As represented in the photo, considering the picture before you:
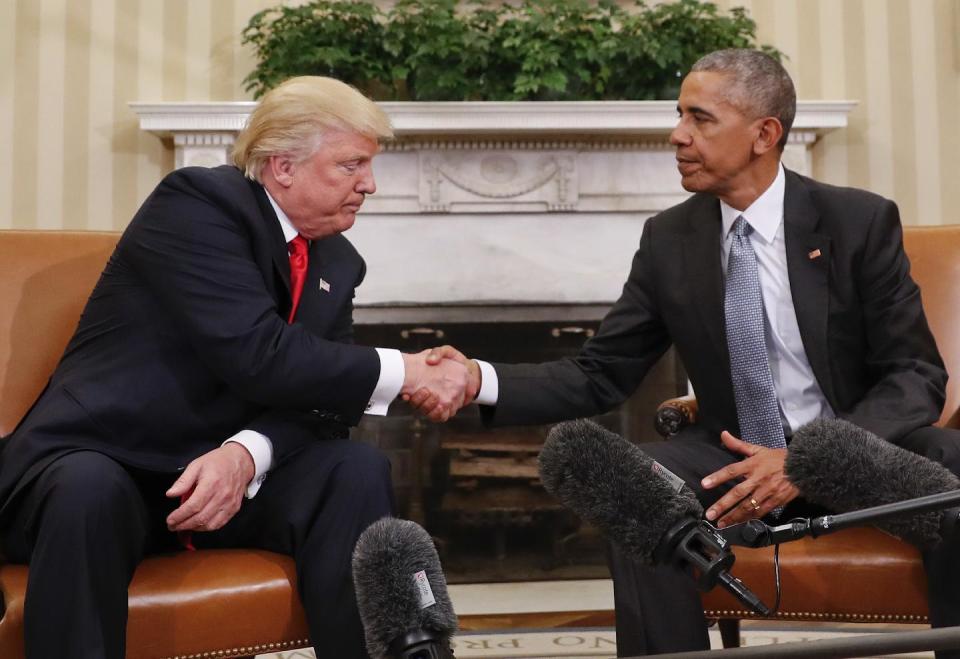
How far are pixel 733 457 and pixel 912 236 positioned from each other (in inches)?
31.9

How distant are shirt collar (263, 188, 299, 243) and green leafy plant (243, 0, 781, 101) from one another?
62.3 inches

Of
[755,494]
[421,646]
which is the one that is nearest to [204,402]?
[421,646]

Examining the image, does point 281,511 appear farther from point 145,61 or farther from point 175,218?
point 145,61

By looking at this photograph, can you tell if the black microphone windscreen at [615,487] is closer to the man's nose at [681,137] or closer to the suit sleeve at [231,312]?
the suit sleeve at [231,312]

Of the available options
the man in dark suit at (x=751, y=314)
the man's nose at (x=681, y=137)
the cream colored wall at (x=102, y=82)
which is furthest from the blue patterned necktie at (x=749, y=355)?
the cream colored wall at (x=102, y=82)

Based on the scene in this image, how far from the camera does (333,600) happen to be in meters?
1.60

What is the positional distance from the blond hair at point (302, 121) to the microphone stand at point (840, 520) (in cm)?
131

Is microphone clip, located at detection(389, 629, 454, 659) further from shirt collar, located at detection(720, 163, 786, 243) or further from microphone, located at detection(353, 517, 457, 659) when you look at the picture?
shirt collar, located at detection(720, 163, 786, 243)

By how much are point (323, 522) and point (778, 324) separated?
1057mm

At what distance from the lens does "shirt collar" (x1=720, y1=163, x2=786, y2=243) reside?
2244 millimetres

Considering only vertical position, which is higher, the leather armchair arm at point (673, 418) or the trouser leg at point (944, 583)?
the leather armchair arm at point (673, 418)

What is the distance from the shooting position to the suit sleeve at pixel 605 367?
2.22 m

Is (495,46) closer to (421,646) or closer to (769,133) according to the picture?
(769,133)

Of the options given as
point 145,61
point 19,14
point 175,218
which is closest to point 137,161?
point 145,61
